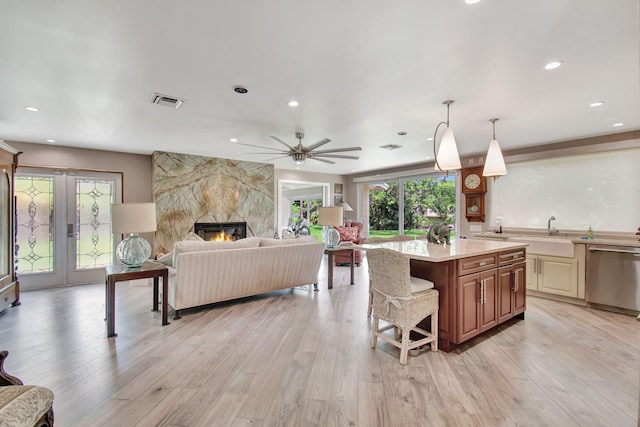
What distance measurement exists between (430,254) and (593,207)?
3.80m

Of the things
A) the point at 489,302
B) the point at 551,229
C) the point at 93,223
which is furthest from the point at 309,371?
the point at 93,223

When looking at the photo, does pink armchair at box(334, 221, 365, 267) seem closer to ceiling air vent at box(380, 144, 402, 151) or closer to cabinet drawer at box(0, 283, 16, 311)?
ceiling air vent at box(380, 144, 402, 151)

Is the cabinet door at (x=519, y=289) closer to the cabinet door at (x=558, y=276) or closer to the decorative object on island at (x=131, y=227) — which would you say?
the cabinet door at (x=558, y=276)

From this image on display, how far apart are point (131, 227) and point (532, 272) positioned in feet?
18.3

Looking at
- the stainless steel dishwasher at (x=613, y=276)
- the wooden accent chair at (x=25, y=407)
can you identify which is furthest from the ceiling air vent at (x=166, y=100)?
the stainless steel dishwasher at (x=613, y=276)

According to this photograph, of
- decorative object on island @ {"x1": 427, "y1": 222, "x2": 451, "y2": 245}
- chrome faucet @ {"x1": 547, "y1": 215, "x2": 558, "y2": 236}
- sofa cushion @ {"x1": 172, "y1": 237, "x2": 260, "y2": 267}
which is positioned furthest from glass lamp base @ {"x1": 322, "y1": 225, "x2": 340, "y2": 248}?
chrome faucet @ {"x1": 547, "y1": 215, "x2": 558, "y2": 236}

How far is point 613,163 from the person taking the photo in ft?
14.3

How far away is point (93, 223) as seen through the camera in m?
5.57

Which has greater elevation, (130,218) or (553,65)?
(553,65)

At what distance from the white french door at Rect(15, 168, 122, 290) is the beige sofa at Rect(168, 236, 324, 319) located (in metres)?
3.10

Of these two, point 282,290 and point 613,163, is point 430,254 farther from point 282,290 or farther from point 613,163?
point 613,163

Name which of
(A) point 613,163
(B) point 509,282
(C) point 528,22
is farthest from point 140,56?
(A) point 613,163

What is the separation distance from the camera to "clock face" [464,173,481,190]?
579cm

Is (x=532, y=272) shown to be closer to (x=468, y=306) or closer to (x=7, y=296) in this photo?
(x=468, y=306)
